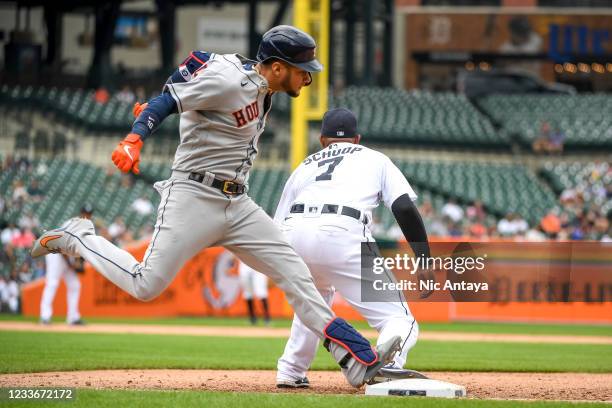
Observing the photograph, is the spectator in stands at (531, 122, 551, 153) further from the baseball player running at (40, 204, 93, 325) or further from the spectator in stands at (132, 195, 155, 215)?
the baseball player running at (40, 204, 93, 325)

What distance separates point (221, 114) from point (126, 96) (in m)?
24.5

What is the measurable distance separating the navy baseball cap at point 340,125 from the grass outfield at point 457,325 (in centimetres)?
950

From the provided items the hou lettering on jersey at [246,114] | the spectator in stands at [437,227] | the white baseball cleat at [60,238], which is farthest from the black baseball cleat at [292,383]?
the spectator in stands at [437,227]

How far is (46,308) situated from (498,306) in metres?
7.44

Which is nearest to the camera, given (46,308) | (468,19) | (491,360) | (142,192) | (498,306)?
(491,360)

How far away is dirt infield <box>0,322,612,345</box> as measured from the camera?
14422mm

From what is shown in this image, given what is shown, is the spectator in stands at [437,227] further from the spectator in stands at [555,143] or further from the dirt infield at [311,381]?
the dirt infield at [311,381]

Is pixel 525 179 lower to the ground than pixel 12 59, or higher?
lower

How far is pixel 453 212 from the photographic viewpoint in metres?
22.5

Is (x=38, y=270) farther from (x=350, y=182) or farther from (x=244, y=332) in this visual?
(x=350, y=182)

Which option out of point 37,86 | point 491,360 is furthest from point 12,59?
point 491,360

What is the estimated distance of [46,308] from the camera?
1564 cm

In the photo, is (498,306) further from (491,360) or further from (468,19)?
(468,19)

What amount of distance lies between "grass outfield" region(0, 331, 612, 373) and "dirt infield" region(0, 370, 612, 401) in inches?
20.0
